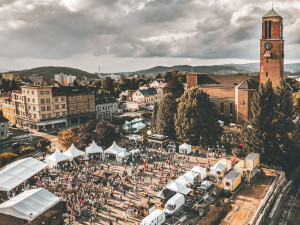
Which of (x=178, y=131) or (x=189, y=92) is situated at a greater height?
(x=189, y=92)

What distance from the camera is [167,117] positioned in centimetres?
4031

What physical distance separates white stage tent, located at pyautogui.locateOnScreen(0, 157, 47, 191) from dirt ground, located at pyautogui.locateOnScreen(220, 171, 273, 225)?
65.4 feet

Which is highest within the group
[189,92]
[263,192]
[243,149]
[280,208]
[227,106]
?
[189,92]

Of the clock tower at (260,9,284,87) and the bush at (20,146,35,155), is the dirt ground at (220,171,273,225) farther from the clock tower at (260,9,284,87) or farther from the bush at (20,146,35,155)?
the bush at (20,146,35,155)

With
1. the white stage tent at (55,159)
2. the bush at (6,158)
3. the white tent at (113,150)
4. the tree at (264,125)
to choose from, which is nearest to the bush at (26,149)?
the bush at (6,158)

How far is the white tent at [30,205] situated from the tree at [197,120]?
21735 mm

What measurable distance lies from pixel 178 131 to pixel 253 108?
36.9ft

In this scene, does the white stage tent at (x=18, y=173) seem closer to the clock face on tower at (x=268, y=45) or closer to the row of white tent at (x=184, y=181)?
the row of white tent at (x=184, y=181)

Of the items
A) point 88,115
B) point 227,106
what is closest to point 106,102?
point 88,115

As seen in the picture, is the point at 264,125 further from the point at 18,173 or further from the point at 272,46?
the point at 18,173

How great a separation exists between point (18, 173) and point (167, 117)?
23.0m

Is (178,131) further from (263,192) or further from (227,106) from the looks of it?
(227,106)

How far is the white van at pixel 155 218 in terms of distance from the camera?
59.0 ft

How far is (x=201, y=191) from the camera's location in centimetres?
2436
